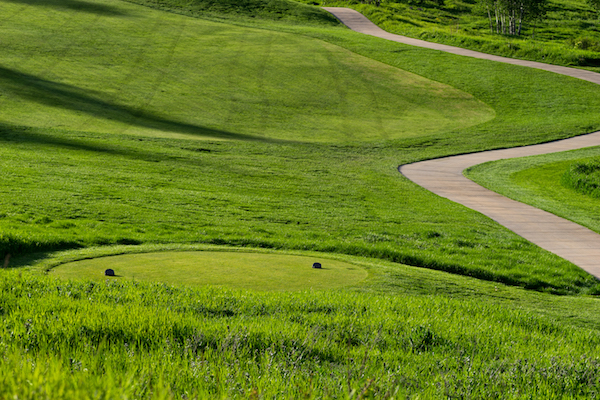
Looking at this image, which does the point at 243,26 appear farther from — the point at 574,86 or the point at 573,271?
the point at 573,271

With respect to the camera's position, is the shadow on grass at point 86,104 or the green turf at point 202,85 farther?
the green turf at point 202,85

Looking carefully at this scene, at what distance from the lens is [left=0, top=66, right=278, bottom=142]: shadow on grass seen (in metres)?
34.9

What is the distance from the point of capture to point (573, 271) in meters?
15.4

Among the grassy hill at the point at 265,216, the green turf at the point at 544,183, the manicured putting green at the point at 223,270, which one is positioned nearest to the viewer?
the grassy hill at the point at 265,216

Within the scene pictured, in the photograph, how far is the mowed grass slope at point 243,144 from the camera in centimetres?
1638

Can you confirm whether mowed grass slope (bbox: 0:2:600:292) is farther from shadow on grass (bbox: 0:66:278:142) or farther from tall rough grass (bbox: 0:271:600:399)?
tall rough grass (bbox: 0:271:600:399)

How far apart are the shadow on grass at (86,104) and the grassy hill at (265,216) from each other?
→ 9.6 inches

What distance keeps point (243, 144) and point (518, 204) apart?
→ 50.1ft

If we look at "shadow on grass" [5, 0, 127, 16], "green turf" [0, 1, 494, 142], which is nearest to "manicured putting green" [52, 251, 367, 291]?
"green turf" [0, 1, 494, 142]

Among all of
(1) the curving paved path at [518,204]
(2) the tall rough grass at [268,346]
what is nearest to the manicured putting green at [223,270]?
(2) the tall rough grass at [268,346]

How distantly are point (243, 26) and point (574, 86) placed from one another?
124 feet

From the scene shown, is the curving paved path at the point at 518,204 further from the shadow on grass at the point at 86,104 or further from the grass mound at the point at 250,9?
the grass mound at the point at 250,9

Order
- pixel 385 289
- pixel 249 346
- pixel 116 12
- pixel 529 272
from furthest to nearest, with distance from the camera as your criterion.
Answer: pixel 116 12, pixel 529 272, pixel 385 289, pixel 249 346

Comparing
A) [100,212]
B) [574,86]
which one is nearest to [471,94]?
[574,86]
